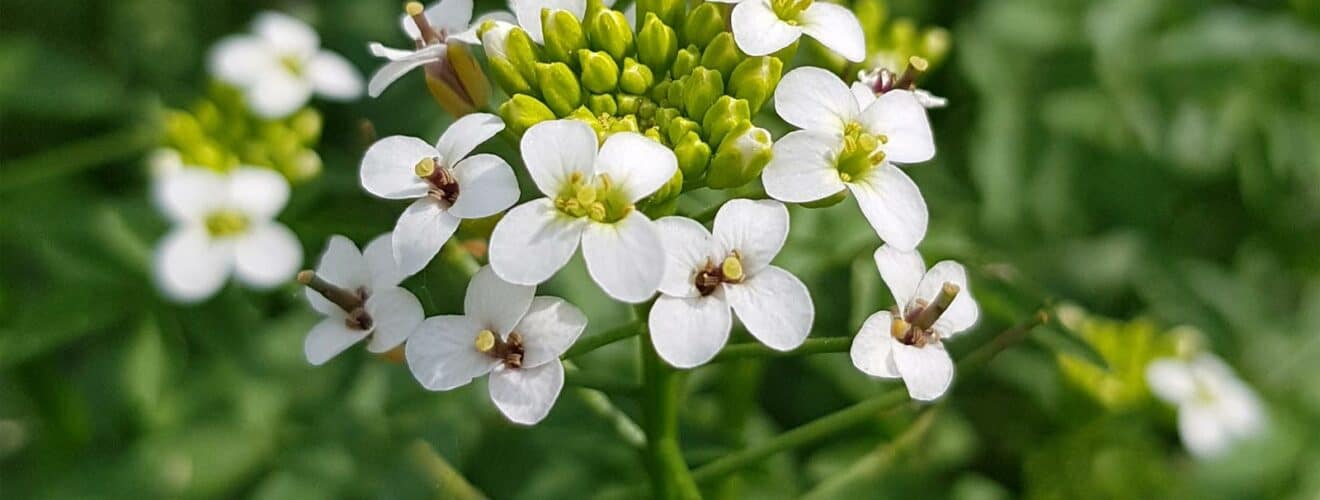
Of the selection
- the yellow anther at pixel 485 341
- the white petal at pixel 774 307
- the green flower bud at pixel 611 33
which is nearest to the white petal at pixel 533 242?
the yellow anther at pixel 485 341

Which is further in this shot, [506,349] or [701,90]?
[701,90]

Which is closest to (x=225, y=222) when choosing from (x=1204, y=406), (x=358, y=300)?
(x=358, y=300)

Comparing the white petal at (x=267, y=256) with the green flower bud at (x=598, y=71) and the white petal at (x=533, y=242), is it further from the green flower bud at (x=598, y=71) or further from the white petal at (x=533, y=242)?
the white petal at (x=533, y=242)

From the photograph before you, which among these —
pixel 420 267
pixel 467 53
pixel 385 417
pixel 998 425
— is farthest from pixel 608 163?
pixel 998 425

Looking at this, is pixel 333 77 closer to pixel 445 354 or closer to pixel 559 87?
pixel 559 87

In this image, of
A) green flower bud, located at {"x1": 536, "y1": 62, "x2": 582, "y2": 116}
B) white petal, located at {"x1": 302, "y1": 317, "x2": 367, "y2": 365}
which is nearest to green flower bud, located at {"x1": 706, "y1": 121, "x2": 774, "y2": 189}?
green flower bud, located at {"x1": 536, "y1": 62, "x2": 582, "y2": 116}

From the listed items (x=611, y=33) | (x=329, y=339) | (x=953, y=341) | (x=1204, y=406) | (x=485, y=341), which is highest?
(x=611, y=33)
